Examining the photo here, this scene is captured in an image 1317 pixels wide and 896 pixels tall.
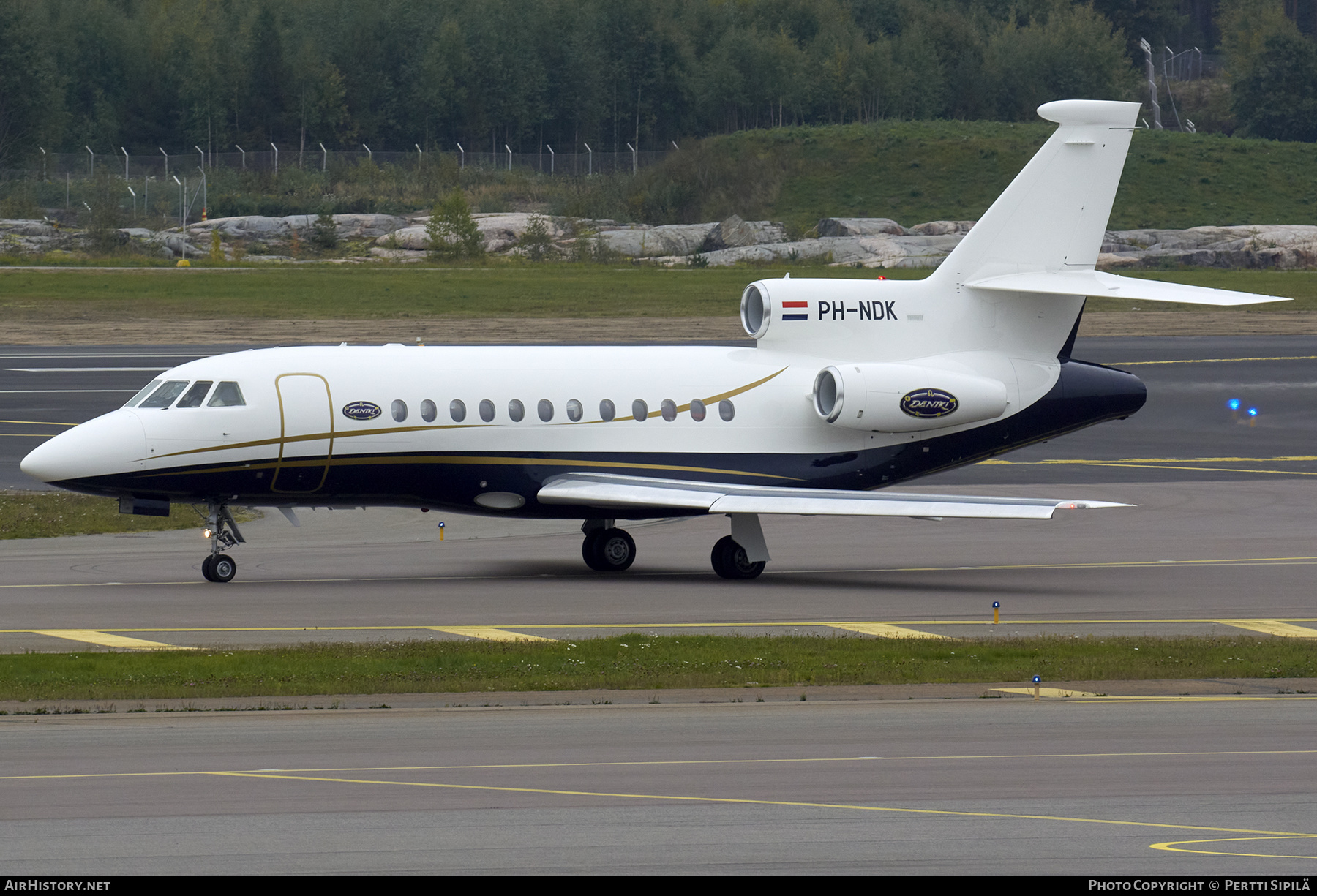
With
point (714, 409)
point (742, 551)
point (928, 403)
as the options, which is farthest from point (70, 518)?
point (928, 403)

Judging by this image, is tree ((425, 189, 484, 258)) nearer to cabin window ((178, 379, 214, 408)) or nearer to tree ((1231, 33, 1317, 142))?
cabin window ((178, 379, 214, 408))

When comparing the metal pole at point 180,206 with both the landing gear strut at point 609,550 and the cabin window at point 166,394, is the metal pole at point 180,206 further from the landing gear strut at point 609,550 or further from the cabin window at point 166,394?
the landing gear strut at point 609,550

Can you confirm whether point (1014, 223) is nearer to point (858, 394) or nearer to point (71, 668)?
point (858, 394)

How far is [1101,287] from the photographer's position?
29859 mm

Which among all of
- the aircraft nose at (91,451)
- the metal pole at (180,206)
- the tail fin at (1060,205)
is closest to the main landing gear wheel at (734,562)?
the tail fin at (1060,205)

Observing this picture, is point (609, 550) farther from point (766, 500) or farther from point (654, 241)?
point (654, 241)

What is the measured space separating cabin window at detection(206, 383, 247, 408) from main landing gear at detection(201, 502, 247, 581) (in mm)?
1653

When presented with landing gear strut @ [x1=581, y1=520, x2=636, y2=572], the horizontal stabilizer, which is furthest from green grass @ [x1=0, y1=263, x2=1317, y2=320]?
the horizontal stabilizer

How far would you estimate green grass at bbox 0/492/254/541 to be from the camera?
3269 centimetres

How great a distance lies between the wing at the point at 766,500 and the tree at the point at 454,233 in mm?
79151

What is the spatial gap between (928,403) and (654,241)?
3315 inches
